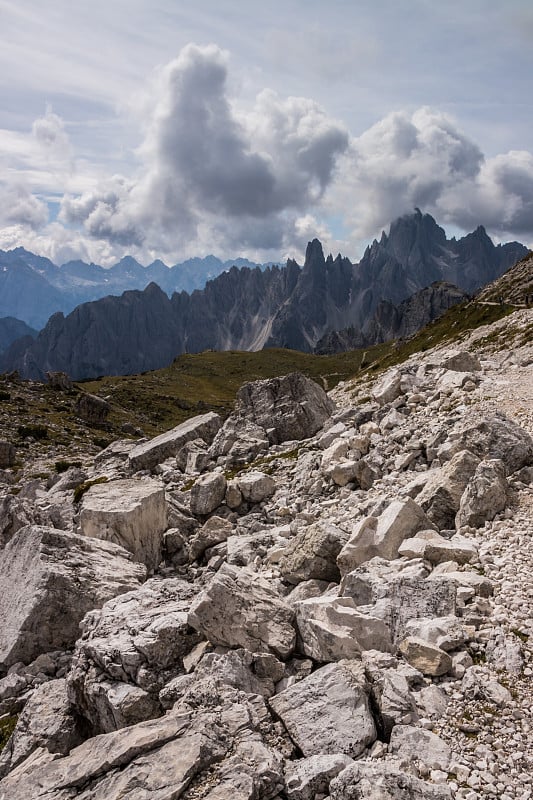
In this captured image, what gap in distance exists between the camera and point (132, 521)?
2125 cm

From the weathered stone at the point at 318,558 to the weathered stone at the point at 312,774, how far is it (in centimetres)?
709

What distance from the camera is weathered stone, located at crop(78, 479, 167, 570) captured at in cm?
2108

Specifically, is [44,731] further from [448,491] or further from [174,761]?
[448,491]

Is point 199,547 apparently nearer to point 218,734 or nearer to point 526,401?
point 218,734

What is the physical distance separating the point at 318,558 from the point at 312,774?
7.58 meters

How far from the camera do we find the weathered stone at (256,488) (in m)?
24.0

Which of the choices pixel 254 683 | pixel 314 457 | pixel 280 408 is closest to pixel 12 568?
pixel 254 683

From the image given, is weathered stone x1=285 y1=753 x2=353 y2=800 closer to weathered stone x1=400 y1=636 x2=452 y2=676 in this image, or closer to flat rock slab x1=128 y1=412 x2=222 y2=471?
weathered stone x1=400 y1=636 x2=452 y2=676

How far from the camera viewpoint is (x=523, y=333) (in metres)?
51.5

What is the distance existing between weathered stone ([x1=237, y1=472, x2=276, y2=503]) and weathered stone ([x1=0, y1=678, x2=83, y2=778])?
12975 millimetres

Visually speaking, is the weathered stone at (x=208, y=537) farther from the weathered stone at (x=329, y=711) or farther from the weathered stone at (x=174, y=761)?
the weathered stone at (x=329, y=711)

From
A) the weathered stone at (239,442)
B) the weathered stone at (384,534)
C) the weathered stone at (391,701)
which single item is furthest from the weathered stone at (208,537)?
the weathered stone at (391,701)

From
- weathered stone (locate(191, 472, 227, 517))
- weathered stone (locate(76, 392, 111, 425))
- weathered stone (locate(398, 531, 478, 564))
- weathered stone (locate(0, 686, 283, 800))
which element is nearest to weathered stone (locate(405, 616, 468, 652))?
weathered stone (locate(398, 531, 478, 564))

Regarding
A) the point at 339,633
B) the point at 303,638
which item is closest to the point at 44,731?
the point at 303,638
